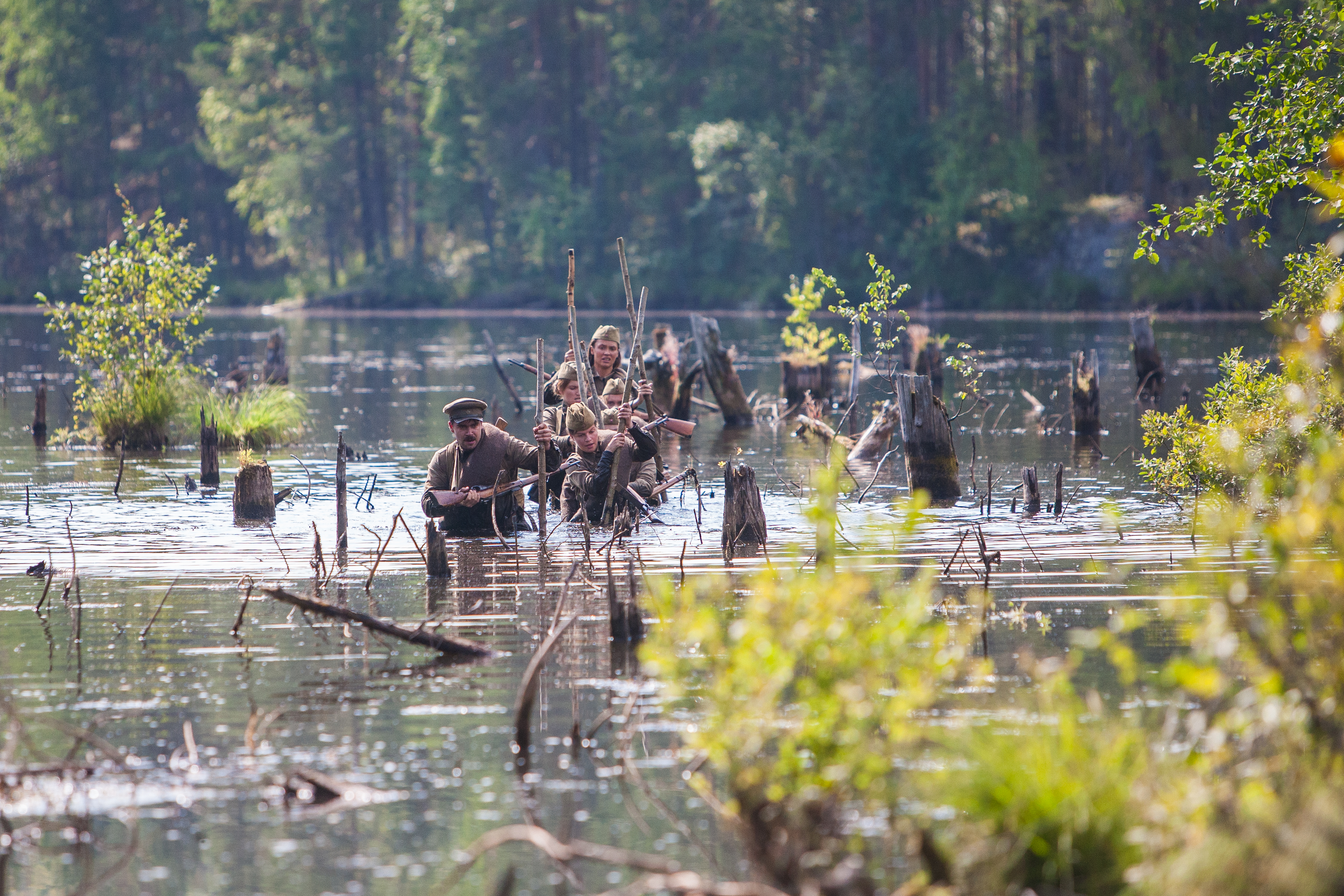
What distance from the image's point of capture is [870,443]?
20.0m

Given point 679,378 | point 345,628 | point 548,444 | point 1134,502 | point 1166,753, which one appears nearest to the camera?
point 1166,753

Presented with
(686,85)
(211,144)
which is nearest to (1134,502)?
(686,85)

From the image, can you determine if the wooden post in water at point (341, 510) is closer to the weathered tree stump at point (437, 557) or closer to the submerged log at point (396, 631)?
the weathered tree stump at point (437, 557)

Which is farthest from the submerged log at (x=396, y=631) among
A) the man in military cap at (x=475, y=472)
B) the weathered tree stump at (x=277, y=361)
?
the weathered tree stump at (x=277, y=361)

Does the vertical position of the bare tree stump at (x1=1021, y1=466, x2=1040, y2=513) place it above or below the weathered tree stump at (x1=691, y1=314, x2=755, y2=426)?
below

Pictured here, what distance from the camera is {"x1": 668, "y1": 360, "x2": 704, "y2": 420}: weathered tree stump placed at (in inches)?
940

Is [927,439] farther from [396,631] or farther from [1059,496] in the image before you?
[396,631]

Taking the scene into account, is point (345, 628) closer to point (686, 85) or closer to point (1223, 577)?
point (1223, 577)

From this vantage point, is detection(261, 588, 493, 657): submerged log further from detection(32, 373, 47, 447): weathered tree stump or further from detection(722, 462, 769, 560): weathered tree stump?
detection(32, 373, 47, 447): weathered tree stump

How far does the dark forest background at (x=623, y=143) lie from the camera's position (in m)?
57.3

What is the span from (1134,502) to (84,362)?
13.9 meters

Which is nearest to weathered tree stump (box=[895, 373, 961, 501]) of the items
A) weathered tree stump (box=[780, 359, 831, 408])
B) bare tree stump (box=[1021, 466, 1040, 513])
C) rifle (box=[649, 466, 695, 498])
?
bare tree stump (box=[1021, 466, 1040, 513])

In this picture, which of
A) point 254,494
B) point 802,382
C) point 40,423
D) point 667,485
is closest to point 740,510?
point 667,485

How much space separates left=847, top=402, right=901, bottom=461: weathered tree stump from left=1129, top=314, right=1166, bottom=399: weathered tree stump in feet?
26.1
